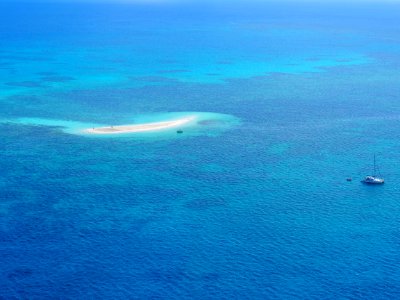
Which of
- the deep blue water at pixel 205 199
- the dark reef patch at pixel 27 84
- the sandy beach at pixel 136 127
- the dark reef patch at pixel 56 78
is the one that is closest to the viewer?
the deep blue water at pixel 205 199

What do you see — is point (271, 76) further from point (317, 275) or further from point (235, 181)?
point (317, 275)

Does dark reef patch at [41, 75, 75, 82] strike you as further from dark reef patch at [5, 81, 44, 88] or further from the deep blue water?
the deep blue water

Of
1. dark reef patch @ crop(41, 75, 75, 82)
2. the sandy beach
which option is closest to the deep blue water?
the sandy beach

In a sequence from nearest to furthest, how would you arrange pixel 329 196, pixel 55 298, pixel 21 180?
pixel 55 298 < pixel 329 196 < pixel 21 180

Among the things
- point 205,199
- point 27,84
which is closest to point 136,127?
point 205,199

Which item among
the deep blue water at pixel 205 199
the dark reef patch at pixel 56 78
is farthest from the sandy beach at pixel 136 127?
the dark reef patch at pixel 56 78

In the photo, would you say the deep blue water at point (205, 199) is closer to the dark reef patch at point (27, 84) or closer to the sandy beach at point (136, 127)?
the sandy beach at point (136, 127)

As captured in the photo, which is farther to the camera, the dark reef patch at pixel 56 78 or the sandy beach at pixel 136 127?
the dark reef patch at pixel 56 78

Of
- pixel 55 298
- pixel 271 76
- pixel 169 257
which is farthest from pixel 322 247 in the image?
pixel 271 76

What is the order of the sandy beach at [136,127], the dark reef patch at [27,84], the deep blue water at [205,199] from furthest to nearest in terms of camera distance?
the dark reef patch at [27,84], the sandy beach at [136,127], the deep blue water at [205,199]

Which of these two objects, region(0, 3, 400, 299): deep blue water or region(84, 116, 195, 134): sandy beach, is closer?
region(0, 3, 400, 299): deep blue water

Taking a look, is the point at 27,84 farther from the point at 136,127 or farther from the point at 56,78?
the point at 136,127
